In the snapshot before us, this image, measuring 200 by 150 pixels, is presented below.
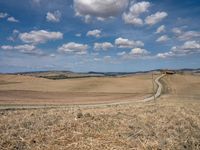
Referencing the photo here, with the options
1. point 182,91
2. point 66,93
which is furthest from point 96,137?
point 182,91

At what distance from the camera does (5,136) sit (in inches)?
428

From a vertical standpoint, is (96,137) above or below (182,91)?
above

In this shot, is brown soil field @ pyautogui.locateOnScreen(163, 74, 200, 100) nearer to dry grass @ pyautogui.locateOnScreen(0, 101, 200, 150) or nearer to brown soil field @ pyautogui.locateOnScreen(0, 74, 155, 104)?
brown soil field @ pyautogui.locateOnScreen(0, 74, 155, 104)

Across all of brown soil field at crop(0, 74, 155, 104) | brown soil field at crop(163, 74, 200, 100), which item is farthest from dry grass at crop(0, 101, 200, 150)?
brown soil field at crop(163, 74, 200, 100)

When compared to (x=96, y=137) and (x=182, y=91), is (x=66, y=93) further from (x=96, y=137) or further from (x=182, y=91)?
(x=96, y=137)

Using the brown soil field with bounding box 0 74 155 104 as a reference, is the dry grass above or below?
above

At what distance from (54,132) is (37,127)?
1.41 meters

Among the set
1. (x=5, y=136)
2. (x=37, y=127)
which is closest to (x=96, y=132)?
(x=37, y=127)

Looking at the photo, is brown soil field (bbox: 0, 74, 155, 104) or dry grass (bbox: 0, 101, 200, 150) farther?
brown soil field (bbox: 0, 74, 155, 104)

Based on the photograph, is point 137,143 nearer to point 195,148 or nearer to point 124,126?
point 195,148

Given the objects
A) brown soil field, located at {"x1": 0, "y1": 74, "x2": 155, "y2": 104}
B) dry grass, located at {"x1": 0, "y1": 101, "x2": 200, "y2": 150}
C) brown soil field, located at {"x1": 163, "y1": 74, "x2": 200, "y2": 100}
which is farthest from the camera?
brown soil field, located at {"x1": 163, "y1": 74, "x2": 200, "y2": 100}

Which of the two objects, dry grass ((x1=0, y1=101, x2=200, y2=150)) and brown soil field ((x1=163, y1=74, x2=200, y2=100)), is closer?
dry grass ((x1=0, y1=101, x2=200, y2=150))

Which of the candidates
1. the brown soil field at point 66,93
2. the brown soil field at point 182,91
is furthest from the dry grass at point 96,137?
the brown soil field at point 182,91

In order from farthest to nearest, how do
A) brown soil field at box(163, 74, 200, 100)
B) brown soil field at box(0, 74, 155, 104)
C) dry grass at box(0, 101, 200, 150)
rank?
brown soil field at box(163, 74, 200, 100) < brown soil field at box(0, 74, 155, 104) < dry grass at box(0, 101, 200, 150)
